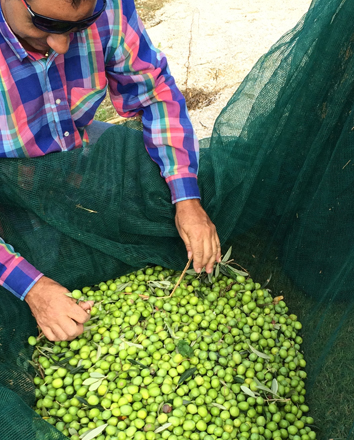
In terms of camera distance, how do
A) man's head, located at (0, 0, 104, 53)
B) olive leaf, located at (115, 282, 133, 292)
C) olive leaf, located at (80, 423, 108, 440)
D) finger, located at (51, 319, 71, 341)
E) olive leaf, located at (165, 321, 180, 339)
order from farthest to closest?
olive leaf, located at (115, 282, 133, 292)
olive leaf, located at (165, 321, 180, 339)
finger, located at (51, 319, 71, 341)
olive leaf, located at (80, 423, 108, 440)
man's head, located at (0, 0, 104, 53)

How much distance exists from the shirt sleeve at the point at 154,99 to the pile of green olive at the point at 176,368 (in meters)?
0.61

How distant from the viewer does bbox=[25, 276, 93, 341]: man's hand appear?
2.04 metres

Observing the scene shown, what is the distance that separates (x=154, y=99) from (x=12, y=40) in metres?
0.85

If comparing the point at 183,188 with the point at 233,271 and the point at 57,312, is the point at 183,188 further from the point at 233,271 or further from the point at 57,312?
the point at 57,312

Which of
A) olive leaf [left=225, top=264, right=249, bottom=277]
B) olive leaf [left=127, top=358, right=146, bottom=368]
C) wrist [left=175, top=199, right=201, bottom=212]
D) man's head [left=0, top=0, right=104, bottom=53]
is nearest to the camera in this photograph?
man's head [left=0, top=0, right=104, bottom=53]

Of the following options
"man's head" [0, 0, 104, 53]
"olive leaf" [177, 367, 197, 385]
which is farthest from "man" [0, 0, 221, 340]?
"olive leaf" [177, 367, 197, 385]

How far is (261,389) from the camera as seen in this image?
218cm

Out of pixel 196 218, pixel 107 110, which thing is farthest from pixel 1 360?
pixel 107 110

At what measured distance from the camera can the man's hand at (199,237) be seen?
2.31 m

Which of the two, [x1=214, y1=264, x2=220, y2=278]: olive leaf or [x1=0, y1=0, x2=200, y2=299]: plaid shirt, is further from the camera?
[x1=214, y1=264, x2=220, y2=278]: olive leaf

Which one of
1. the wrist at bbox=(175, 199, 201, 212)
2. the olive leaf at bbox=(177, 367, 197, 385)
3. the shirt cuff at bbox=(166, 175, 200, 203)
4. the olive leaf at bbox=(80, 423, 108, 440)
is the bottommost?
the olive leaf at bbox=(80, 423, 108, 440)

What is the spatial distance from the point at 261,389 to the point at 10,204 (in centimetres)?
149

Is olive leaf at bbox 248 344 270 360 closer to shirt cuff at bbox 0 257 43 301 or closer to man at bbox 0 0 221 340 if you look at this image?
man at bbox 0 0 221 340

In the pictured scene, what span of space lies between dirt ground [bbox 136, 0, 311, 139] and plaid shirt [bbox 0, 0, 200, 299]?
5.69ft
